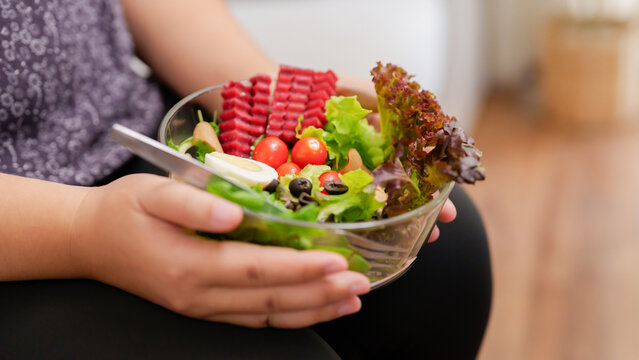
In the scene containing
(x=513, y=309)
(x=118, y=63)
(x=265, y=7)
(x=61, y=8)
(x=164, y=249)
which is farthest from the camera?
(x=265, y=7)

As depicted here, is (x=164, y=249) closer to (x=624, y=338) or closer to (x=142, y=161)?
(x=142, y=161)

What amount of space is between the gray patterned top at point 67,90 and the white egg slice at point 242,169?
0.72 ft

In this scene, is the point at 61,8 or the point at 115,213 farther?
the point at 61,8

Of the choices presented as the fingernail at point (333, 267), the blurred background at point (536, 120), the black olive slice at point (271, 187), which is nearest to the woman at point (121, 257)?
the fingernail at point (333, 267)

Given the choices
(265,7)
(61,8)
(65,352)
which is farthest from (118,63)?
(265,7)

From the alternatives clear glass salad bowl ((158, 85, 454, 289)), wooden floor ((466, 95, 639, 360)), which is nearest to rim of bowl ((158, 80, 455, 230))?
clear glass salad bowl ((158, 85, 454, 289))

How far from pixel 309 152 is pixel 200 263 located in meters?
0.24

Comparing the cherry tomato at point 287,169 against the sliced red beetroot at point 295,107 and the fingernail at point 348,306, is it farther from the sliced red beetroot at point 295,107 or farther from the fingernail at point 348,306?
the fingernail at point 348,306

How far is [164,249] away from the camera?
581 mm

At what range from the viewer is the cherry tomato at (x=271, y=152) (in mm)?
768

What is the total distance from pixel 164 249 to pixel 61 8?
447mm

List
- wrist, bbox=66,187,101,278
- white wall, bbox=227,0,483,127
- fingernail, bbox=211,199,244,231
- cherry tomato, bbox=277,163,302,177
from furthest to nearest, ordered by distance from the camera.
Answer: white wall, bbox=227,0,483,127 → cherry tomato, bbox=277,163,302,177 → wrist, bbox=66,187,101,278 → fingernail, bbox=211,199,244,231

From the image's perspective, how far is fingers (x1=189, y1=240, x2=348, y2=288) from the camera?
55 centimetres

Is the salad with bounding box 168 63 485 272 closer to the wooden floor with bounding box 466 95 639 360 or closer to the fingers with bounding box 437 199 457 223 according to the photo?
the fingers with bounding box 437 199 457 223
